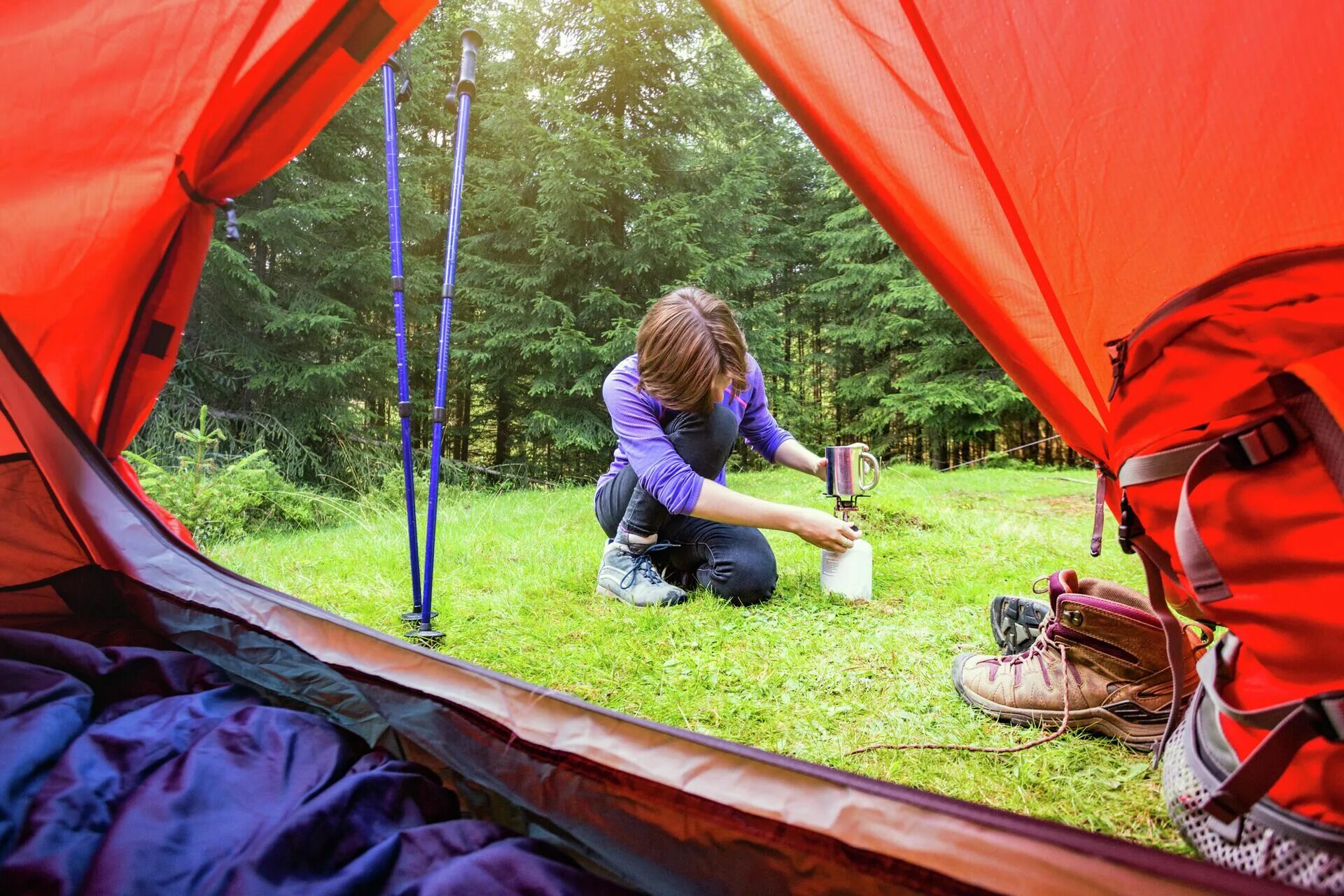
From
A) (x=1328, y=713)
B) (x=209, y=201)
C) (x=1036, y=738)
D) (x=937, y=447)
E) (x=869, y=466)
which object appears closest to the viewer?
(x=1328, y=713)

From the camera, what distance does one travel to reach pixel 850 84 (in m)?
0.84

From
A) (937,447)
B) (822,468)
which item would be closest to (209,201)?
(822,468)

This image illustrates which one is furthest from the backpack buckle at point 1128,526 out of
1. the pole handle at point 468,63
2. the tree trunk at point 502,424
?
the tree trunk at point 502,424

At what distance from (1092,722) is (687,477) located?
0.98 m

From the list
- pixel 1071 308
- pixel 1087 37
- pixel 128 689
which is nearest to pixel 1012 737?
pixel 1071 308

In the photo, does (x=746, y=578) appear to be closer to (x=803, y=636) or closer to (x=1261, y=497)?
(x=803, y=636)

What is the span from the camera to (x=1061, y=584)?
1066 millimetres

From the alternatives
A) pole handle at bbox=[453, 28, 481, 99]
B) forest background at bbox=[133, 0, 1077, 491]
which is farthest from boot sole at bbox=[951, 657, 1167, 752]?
forest background at bbox=[133, 0, 1077, 491]

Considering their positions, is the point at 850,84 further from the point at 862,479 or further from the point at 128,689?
the point at 128,689

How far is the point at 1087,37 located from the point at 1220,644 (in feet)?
2.02

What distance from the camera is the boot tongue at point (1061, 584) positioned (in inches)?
41.9

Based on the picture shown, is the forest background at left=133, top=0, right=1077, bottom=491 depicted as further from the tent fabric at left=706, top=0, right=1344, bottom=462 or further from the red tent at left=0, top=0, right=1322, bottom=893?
the tent fabric at left=706, top=0, right=1344, bottom=462

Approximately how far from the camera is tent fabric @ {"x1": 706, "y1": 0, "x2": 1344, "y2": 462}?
64 centimetres

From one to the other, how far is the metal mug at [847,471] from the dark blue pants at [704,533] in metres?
0.27
